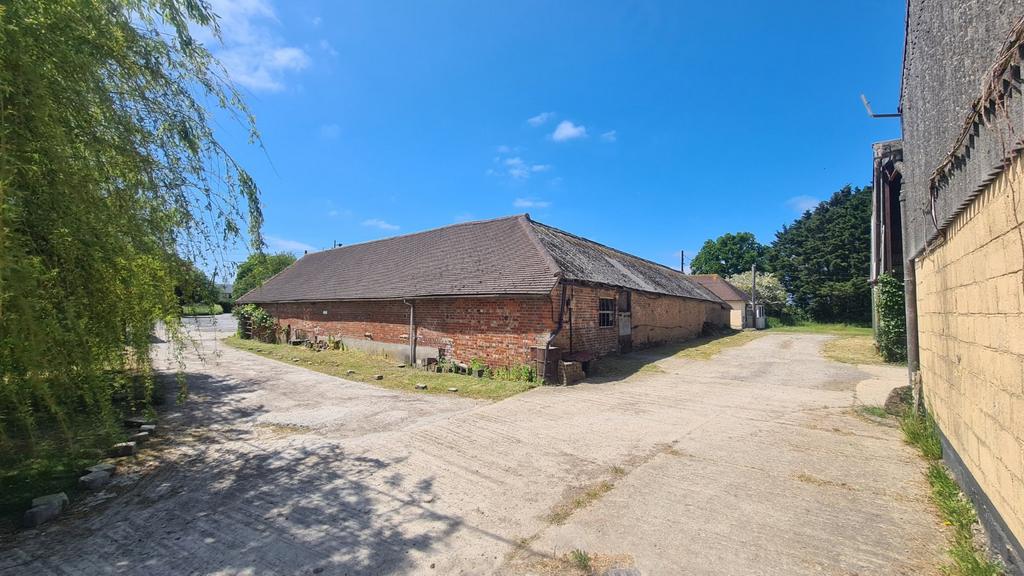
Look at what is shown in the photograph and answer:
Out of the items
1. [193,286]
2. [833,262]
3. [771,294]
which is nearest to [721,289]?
[771,294]

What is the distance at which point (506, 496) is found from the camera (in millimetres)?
4227

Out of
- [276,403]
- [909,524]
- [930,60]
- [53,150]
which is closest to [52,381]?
[53,150]

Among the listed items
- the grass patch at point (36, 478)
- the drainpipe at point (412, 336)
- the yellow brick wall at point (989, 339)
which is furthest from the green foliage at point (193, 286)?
the drainpipe at point (412, 336)

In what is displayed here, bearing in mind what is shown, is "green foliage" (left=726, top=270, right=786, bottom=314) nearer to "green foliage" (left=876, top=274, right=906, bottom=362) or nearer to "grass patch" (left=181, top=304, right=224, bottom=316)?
"green foliage" (left=876, top=274, right=906, bottom=362)

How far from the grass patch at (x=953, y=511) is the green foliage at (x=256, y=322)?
23.9m

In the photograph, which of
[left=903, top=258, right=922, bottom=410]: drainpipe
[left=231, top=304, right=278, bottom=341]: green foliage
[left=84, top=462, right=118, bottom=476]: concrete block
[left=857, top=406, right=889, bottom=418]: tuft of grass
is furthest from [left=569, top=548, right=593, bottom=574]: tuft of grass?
[left=231, top=304, right=278, bottom=341]: green foliage

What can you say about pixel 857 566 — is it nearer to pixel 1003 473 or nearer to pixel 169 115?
pixel 1003 473

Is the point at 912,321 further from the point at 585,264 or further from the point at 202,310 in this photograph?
the point at 202,310

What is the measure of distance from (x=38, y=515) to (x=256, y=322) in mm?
21040

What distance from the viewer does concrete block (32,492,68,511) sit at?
13.0ft

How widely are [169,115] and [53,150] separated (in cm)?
166

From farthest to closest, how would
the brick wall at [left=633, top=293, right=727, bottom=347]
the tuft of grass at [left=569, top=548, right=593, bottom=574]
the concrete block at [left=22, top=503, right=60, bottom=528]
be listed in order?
the brick wall at [left=633, top=293, right=727, bottom=347] → the concrete block at [left=22, top=503, right=60, bottom=528] → the tuft of grass at [left=569, top=548, right=593, bottom=574]

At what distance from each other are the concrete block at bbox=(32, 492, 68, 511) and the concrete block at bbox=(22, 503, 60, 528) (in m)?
0.05

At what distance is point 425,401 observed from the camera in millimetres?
8594
